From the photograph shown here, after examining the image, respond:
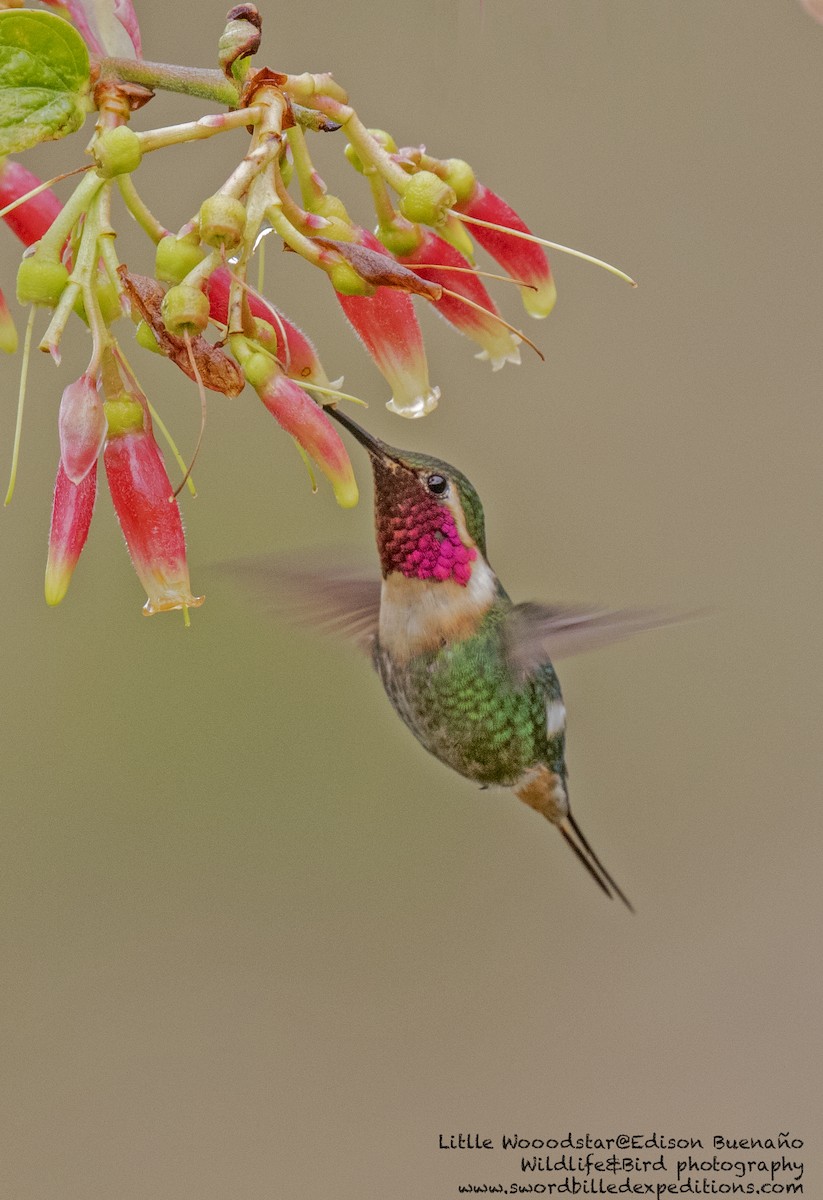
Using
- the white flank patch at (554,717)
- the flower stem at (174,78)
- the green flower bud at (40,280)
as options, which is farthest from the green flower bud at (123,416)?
the white flank patch at (554,717)

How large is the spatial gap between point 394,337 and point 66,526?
0.30 m

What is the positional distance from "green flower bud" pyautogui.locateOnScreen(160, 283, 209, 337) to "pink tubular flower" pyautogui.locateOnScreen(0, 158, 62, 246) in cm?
24

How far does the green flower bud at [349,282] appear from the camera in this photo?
Result: 82 centimetres

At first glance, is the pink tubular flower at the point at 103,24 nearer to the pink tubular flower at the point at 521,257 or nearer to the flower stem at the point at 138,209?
the flower stem at the point at 138,209

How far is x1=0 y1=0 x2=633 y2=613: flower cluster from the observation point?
804 millimetres

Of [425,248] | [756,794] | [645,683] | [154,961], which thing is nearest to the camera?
[425,248]

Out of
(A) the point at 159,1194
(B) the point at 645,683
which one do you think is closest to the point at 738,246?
(B) the point at 645,683

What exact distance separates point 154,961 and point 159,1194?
58 centimetres

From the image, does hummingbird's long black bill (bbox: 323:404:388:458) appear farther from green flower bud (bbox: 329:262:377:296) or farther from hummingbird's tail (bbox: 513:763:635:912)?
hummingbird's tail (bbox: 513:763:635:912)

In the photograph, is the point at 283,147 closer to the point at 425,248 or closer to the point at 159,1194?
the point at 425,248

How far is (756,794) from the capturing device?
3.15 m

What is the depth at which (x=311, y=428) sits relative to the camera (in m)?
0.90

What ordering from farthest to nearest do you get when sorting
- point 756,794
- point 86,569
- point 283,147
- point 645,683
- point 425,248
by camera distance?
point 756,794, point 645,683, point 86,569, point 425,248, point 283,147

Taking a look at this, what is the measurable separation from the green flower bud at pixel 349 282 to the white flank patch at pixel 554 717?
0.79 meters
